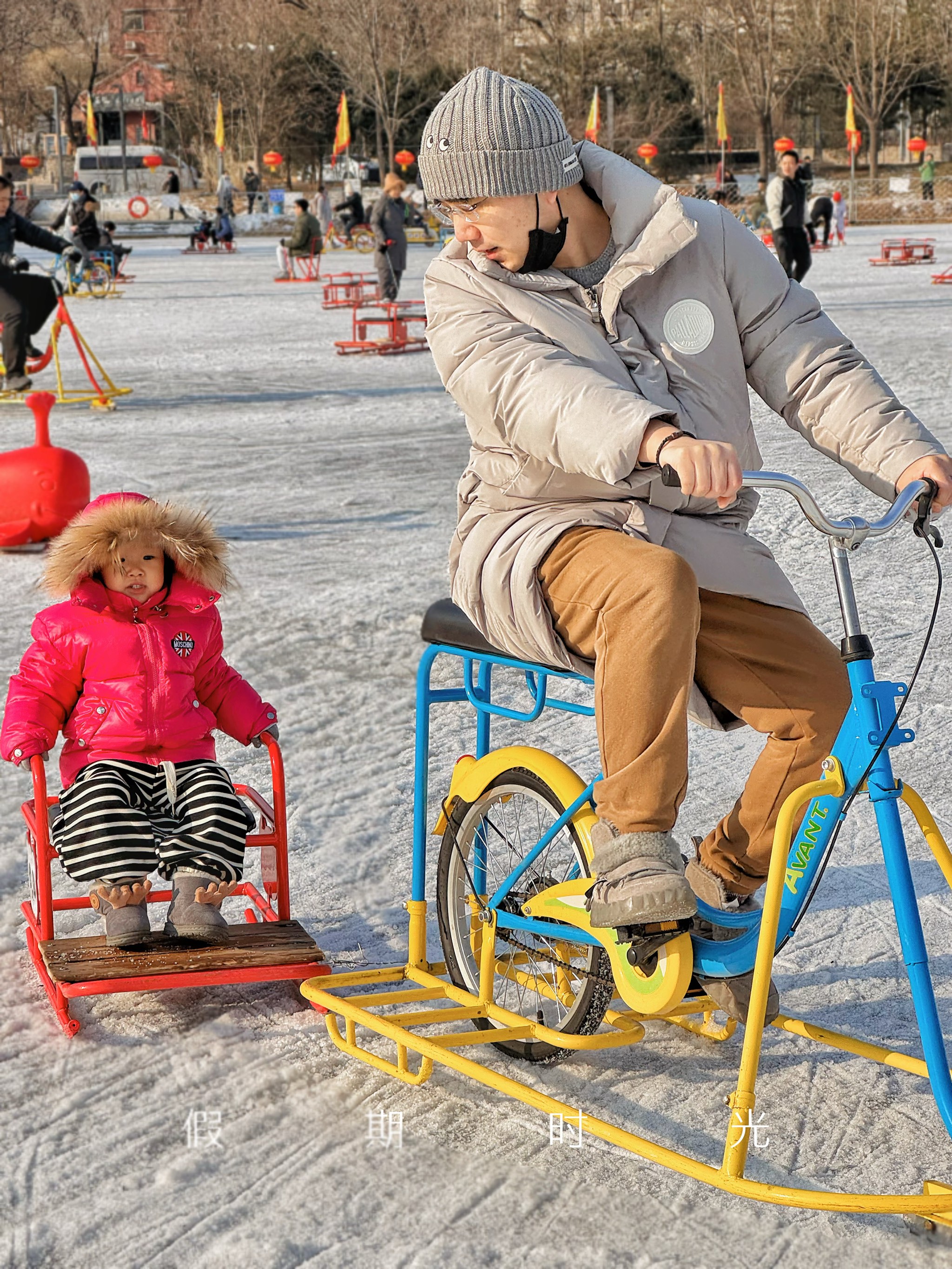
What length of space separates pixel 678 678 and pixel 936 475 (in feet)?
1.69

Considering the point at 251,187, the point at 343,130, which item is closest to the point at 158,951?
the point at 251,187

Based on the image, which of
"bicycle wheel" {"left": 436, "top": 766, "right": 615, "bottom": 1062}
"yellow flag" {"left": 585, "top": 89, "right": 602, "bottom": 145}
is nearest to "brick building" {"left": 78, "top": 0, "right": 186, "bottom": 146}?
"yellow flag" {"left": 585, "top": 89, "right": 602, "bottom": 145}

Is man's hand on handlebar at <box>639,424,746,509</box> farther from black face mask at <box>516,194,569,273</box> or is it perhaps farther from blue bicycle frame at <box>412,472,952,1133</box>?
black face mask at <box>516,194,569,273</box>

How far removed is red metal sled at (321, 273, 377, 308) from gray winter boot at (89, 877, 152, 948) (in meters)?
13.7

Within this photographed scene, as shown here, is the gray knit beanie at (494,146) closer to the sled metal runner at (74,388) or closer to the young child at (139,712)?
the young child at (139,712)

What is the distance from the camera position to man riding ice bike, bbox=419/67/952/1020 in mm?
2363

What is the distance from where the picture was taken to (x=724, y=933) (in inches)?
104

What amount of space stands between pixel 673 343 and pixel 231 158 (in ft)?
204

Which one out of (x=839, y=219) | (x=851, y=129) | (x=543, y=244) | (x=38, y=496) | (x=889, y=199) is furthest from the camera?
(x=851, y=129)

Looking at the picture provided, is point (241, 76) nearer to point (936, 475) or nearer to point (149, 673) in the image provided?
point (149, 673)

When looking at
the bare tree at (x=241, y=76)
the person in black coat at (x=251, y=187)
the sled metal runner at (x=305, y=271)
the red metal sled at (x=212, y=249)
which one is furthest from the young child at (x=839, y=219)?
the bare tree at (x=241, y=76)

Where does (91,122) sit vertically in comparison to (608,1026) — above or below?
above

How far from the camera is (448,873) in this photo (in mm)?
3094

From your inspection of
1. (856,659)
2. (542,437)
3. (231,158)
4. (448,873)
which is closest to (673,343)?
(542,437)
